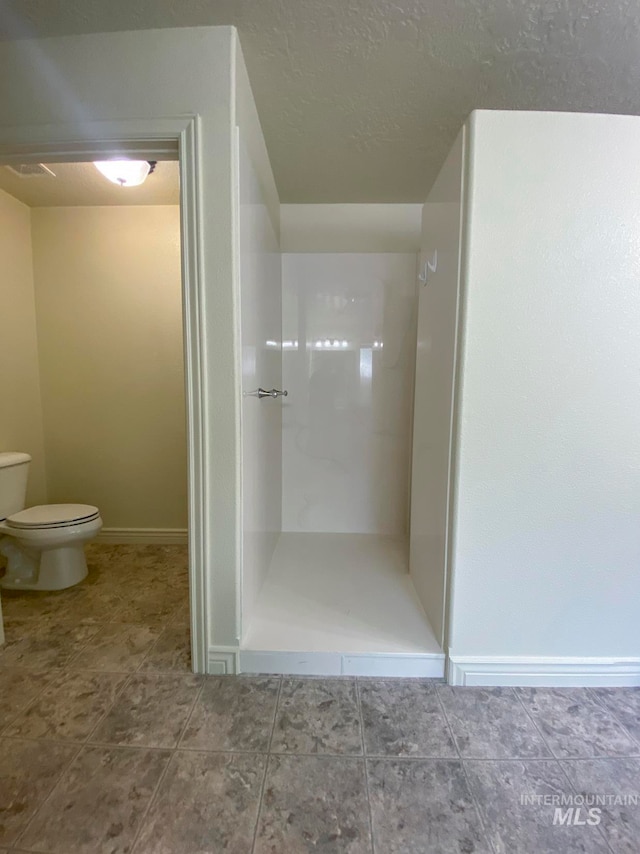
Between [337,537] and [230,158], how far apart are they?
1.97m

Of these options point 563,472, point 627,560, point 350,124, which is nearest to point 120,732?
point 563,472

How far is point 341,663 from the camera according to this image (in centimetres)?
127

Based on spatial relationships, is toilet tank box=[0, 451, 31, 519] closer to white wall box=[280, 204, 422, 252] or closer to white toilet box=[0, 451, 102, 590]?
white toilet box=[0, 451, 102, 590]

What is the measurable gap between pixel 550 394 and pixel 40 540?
2258 mm

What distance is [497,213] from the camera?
1.12 m

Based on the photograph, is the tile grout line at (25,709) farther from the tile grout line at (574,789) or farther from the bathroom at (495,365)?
the tile grout line at (574,789)

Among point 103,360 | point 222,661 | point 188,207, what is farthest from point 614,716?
point 103,360

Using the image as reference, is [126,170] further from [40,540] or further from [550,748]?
[550,748]

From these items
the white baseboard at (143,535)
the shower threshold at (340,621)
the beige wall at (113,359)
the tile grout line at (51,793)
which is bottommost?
the tile grout line at (51,793)

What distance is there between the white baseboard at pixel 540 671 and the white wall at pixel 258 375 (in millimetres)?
796

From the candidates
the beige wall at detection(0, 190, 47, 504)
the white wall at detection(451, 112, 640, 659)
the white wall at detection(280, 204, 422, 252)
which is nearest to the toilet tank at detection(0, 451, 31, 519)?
the beige wall at detection(0, 190, 47, 504)

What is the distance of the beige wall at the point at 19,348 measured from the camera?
208 cm

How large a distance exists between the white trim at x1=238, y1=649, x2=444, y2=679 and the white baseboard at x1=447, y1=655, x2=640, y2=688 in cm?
9

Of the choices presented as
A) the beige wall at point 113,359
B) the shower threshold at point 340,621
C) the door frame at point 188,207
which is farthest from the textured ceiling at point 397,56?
the shower threshold at point 340,621
